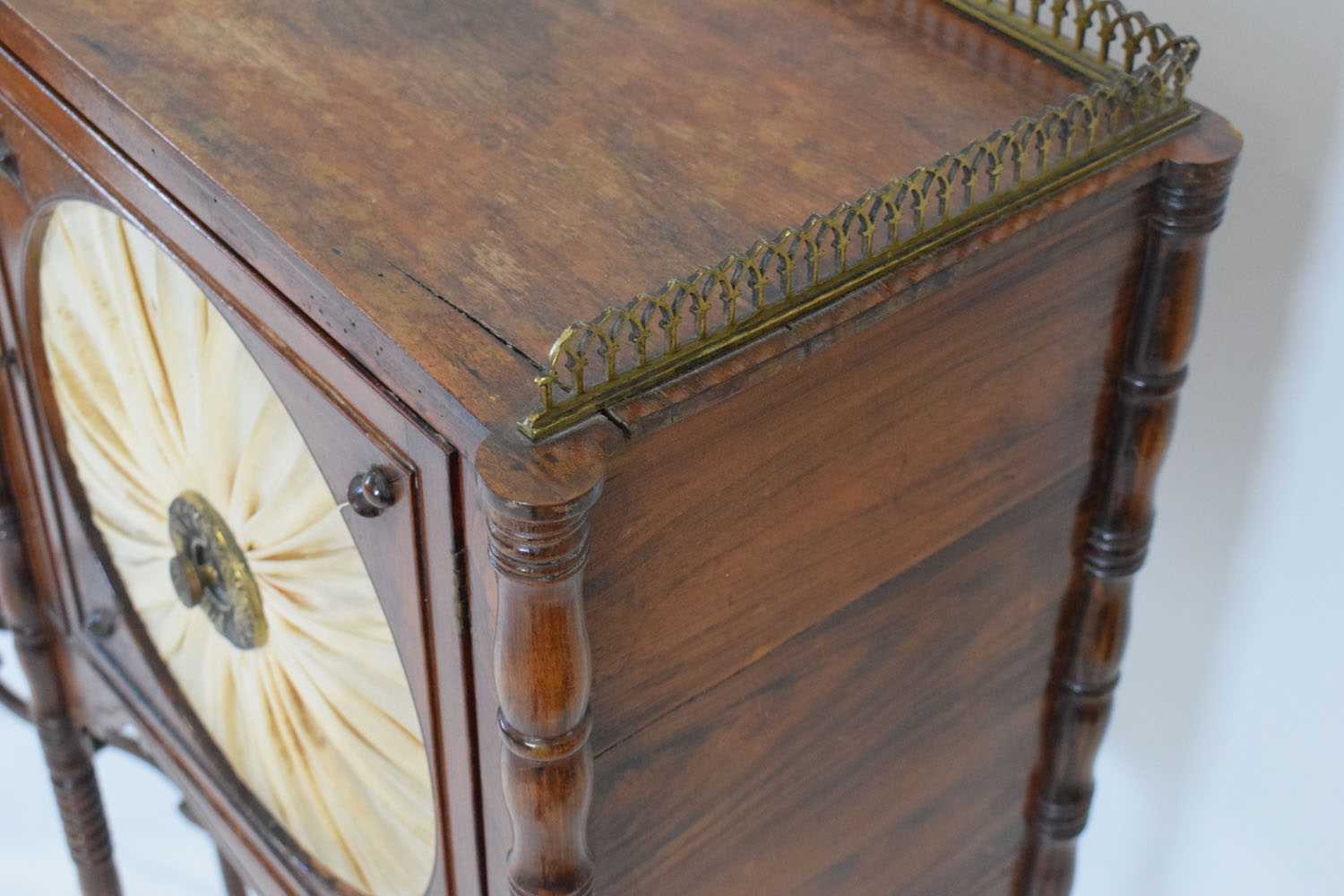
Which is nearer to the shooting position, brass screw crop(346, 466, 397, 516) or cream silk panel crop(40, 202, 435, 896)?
brass screw crop(346, 466, 397, 516)

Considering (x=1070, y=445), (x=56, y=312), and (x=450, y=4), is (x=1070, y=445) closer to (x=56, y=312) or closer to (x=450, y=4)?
(x=450, y=4)

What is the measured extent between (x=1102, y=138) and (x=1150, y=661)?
0.60 meters

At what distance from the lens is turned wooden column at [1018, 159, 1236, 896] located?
3.40 feet

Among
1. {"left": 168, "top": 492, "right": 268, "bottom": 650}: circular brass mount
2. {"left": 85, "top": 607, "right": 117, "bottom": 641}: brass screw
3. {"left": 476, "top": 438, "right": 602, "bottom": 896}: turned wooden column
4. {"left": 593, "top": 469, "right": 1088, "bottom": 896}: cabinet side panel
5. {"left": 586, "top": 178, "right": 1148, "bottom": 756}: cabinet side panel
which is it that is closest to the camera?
{"left": 476, "top": 438, "right": 602, "bottom": 896}: turned wooden column

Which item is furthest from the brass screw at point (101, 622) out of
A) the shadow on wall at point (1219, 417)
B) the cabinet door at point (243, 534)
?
the shadow on wall at point (1219, 417)

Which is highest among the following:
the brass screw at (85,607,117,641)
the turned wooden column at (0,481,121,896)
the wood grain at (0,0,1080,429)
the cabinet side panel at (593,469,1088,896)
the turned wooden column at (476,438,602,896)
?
the wood grain at (0,0,1080,429)

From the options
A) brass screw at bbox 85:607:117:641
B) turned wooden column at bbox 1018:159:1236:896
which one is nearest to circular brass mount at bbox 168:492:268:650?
brass screw at bbox 85:607:117:641

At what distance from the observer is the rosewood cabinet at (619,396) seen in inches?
34.4

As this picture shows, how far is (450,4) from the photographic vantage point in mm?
1148

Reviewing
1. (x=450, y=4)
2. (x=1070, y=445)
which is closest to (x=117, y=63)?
(x=450, y=4)

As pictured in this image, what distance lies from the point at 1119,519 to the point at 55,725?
3.11 ft

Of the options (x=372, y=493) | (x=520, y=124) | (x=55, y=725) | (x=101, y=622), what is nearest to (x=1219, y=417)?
(x=520, y=124)

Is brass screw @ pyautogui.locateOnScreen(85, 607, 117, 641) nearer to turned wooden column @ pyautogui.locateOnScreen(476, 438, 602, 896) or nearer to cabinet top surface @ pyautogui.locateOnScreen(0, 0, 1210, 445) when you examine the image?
cabinet top surface @ pyautogui.locateOnScreen(0, 0, 1210, 445)

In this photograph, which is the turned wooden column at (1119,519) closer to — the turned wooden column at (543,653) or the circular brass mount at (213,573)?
the turned wooden column at (543,653)
